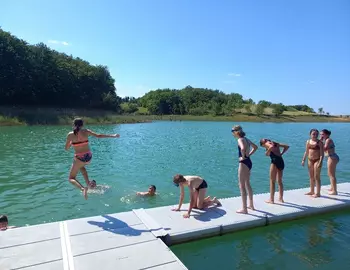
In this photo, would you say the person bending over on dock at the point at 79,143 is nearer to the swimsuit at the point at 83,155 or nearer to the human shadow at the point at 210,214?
the swimsuit at the point at 83,155

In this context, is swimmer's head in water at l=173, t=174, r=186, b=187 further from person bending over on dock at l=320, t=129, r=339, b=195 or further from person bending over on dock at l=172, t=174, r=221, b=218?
person bending over on dock at l=320, t=129, r=339, b=195

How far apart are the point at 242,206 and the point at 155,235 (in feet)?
10.1

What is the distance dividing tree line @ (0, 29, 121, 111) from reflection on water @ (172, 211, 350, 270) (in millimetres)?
64224

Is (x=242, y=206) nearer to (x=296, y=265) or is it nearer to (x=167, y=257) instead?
(x=296, y=265)

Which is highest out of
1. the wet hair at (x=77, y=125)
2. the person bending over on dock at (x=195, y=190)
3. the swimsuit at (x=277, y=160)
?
the wet hair at (x=77, y=125)

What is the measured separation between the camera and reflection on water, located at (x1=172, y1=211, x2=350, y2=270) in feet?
21.1

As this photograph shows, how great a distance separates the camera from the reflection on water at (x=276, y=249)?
6.43 meters


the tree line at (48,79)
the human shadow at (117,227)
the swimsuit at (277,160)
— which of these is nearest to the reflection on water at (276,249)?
the human shadow at (117,227)

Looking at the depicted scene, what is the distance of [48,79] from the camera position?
233ft

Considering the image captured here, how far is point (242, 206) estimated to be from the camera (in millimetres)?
8672

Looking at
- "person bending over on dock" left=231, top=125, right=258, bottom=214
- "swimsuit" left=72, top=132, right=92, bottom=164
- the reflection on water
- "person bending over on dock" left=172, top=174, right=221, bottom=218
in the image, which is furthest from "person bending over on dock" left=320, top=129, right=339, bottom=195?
"swimsuit" left=72, top=132, right=92, bottom=164

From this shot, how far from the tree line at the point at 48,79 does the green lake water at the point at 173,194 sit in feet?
→ 140

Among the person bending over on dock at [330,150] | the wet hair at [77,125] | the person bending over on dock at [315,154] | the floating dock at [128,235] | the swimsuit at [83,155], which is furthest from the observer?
the person bending over on dock at [330,150]

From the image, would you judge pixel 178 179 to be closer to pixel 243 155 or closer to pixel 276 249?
pixel 243 155
